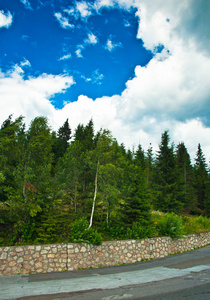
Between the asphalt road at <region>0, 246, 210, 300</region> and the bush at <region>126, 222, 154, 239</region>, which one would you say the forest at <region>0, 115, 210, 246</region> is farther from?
the asphalt road at <region>0, 246, 210, 300</region>

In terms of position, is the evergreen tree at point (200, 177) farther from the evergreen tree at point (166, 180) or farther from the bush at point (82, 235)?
the bush at point (82, 235)

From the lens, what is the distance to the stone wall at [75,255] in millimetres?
8992

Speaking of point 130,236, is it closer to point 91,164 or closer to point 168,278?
point 168,278

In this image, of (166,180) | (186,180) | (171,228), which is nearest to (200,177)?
(186,180)

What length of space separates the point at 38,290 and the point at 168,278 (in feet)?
18.0

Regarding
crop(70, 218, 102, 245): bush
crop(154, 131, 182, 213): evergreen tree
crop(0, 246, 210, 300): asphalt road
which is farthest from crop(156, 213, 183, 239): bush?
crop(154, 131, 182, 213): evergreen tree

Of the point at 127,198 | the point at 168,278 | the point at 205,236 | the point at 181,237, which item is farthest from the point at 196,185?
the point at 168,278

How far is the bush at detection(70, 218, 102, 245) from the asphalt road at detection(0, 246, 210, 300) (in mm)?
1483

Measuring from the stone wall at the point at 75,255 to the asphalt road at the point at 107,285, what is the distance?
549 millimetres

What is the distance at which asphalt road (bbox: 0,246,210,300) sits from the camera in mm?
5871

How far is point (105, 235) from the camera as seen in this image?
12516 mm

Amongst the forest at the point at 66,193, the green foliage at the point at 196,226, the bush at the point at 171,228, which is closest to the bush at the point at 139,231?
the forest at the point at 66,193

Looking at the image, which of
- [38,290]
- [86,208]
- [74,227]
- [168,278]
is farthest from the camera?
[86,208]

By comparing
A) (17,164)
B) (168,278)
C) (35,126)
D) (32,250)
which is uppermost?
(35,126)
